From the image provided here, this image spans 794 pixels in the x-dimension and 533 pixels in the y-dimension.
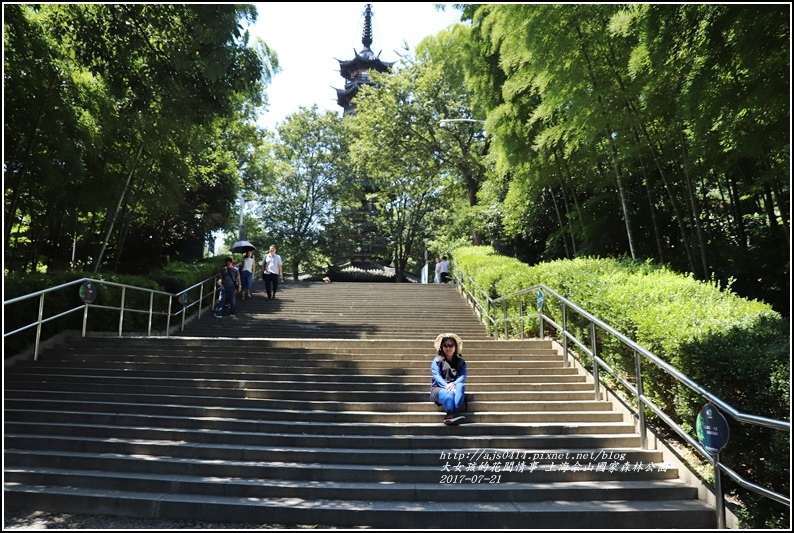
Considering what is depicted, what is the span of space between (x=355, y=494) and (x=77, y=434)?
3.14 m

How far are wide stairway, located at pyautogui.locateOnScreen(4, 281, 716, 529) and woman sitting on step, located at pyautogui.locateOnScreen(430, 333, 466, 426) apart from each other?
0.17 metres

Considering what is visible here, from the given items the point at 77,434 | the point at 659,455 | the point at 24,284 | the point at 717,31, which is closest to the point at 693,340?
the point at 659,455

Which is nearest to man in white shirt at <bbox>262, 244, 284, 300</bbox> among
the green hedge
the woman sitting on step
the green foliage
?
the green hedge

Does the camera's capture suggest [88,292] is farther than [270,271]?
No

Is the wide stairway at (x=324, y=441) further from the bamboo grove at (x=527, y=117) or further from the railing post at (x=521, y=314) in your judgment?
the bamboo grove at (x=527, y=117)

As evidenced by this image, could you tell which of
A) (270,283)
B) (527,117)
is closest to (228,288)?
(270,283)

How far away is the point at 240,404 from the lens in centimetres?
610

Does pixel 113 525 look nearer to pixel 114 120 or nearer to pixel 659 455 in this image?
pixel 659 455

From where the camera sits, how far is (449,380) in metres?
5.84

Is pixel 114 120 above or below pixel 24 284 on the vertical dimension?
above

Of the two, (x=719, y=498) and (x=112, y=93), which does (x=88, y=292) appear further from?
(x=719, y=498)

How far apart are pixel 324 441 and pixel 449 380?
1.47 m

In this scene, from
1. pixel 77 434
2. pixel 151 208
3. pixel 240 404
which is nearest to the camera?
pixel 77 434

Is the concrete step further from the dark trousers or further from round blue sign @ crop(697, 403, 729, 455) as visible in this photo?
the dark trousers
